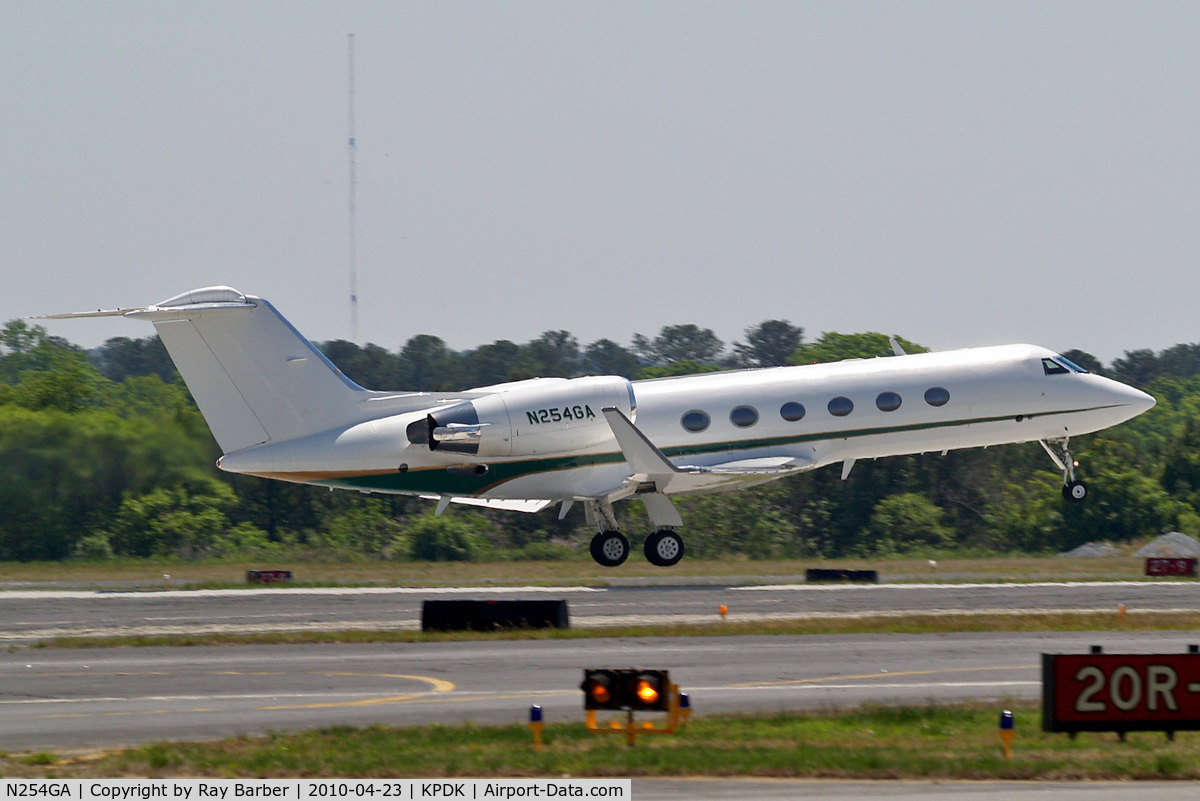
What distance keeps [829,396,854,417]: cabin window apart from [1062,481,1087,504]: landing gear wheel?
6.58 m

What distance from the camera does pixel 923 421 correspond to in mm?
33031

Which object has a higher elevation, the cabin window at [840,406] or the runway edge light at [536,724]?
the cabin window at [840,406]

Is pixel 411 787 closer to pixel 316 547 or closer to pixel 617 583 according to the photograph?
pixel 617 583

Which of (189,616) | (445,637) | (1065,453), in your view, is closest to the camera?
(445,637)

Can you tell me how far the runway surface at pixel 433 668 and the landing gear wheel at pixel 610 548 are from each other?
4.20 meters

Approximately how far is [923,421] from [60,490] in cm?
2279

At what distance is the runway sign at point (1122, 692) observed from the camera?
12836 mm

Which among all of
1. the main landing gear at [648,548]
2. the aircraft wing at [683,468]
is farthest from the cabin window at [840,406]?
the main landing gear at [648,548]

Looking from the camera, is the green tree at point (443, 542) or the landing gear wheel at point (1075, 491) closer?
the landing gear wheel at point (1075, 491)

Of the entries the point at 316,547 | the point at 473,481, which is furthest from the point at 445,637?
the point at 316,547

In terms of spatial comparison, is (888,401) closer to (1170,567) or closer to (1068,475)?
(1068,475)

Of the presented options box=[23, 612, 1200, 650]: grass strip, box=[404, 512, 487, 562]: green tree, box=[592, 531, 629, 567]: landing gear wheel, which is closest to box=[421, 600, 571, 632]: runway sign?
box=[23, 612, 1200, 650]: grass strip
